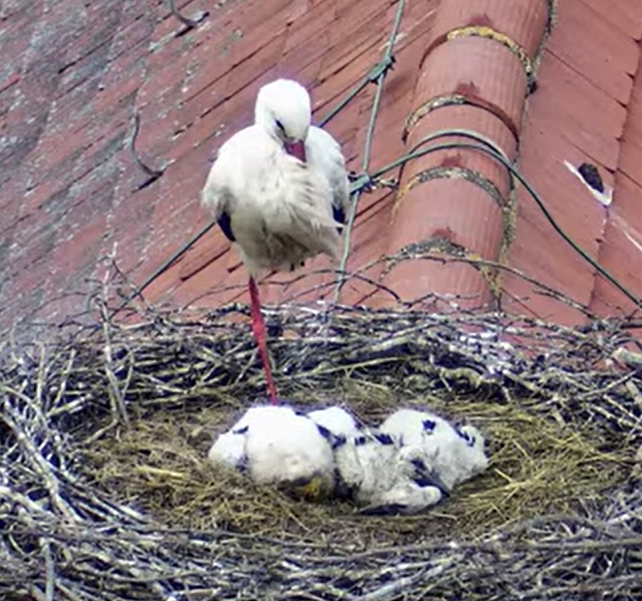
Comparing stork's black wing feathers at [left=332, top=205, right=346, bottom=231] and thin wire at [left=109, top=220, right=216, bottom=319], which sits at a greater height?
stork's black wing feathers at [left=332, top=205, right=346, bottom=231]

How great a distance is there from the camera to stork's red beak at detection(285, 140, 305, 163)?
739cm

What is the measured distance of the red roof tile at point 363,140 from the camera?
26.9 ft

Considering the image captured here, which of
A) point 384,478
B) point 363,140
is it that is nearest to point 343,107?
point 363,140

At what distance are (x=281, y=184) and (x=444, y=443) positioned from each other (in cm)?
70

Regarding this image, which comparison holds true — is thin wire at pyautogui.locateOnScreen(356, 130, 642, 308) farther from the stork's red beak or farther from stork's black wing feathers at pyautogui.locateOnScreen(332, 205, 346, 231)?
the stork's red beak

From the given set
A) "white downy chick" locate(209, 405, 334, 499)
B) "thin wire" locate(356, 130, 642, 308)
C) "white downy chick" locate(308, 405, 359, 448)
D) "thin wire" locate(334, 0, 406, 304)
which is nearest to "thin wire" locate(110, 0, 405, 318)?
"thin wire" locate(334, 0, 406, 304)

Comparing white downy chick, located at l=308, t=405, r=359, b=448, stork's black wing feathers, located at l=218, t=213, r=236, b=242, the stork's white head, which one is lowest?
white downy chick, located at l=308, t=405, r=359, b=448

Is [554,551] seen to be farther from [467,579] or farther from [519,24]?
[519,24]

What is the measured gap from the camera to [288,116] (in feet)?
24.2

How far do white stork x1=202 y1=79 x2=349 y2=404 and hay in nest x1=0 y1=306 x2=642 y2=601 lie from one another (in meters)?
0.39

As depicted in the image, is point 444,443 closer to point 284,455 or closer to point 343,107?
point 284,455

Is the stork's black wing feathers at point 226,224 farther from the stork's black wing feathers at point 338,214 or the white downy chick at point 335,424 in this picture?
the white downy chick at point 335,424

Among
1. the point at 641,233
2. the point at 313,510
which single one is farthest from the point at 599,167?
the point at 313,510

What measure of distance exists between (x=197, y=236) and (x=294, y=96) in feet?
3.72
